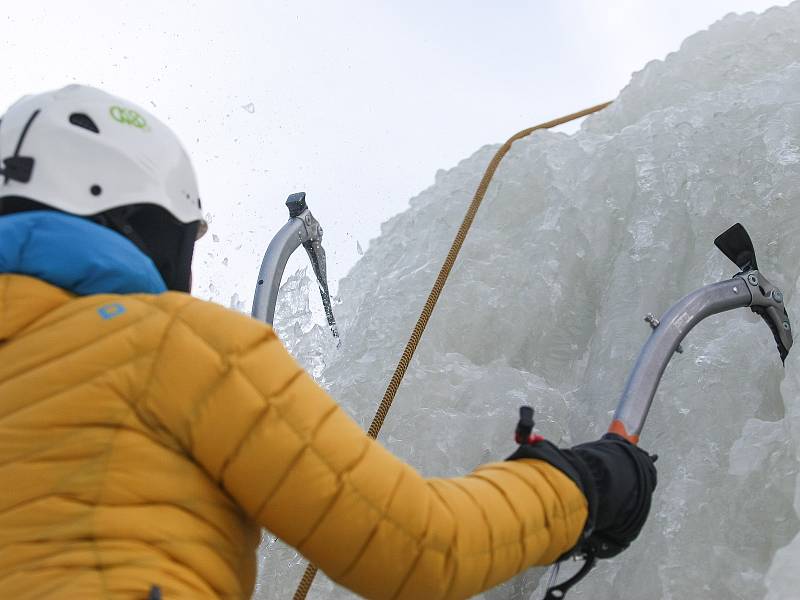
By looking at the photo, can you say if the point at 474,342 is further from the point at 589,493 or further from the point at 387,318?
the point at 589,493

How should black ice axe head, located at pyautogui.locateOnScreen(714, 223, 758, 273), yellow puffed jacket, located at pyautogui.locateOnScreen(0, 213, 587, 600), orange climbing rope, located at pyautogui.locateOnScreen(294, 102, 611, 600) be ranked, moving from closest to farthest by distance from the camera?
1. yellow puffed jacket, located at pyautogui.locateOnScreen(0, 213, 587, 600)
2. orange climbing rope, located at pyautogui.locateOnScreen(294, 102, 611, 600)
3. black ice axe head, located at pyautogui.locateOnScreen(714, 223, 758, 273)

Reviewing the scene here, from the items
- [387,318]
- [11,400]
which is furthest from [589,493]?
[387,318]

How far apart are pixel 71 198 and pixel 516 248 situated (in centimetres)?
288

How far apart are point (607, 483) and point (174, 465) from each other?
26.3 inches

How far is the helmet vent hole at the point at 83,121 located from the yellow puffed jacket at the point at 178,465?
1.22ft

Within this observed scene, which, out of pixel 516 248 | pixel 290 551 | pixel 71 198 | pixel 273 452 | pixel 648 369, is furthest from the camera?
pixel 516 248

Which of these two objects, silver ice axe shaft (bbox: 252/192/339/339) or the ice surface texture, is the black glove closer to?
the ice surface texture

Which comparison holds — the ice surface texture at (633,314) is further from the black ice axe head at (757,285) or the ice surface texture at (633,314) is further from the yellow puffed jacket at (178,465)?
the yellow puffed jacket at (178,465)

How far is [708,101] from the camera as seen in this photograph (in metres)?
4.04

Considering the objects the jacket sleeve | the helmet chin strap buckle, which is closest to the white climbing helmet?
the helmet chin strap buckle

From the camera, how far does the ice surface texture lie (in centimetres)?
229

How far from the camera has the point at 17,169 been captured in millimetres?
1301

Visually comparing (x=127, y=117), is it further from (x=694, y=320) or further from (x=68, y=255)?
(x=694, y=320)

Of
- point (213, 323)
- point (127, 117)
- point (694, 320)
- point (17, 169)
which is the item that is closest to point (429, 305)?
point (694, 320)
